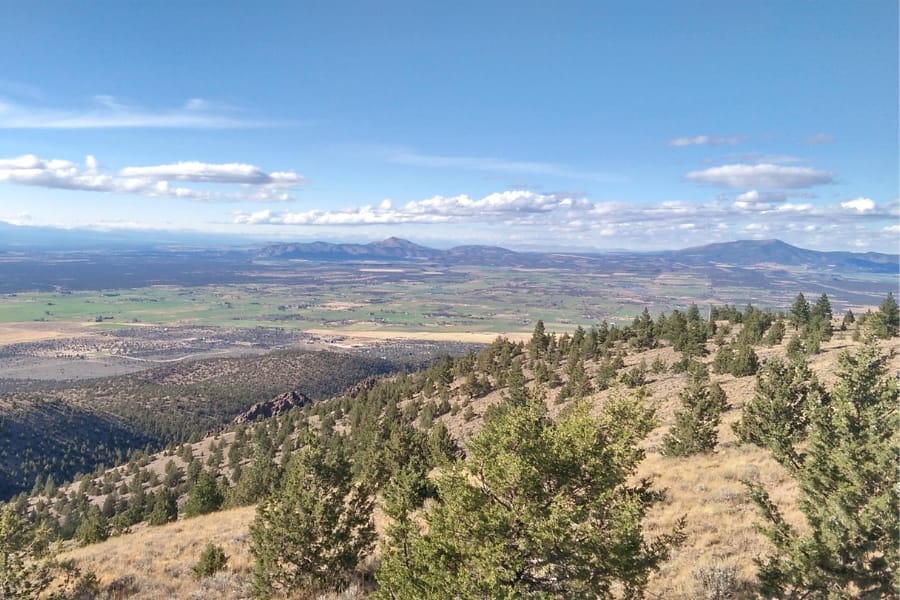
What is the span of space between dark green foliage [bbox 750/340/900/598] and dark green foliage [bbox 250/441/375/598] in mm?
11089

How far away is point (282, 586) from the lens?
591 inches

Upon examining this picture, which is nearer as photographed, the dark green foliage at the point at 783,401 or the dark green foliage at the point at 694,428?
the dark green foliage at the point at 783,401

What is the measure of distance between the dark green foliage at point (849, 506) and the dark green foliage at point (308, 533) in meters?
11.1

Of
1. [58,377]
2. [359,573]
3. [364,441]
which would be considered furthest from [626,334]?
[58,377]

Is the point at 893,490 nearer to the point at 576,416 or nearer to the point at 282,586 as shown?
the point at 576,416

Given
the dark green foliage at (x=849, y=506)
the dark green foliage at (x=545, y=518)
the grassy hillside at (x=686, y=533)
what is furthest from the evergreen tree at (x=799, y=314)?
the dark green foliage at (x=545, y=518)

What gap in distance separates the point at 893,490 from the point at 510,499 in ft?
25.8

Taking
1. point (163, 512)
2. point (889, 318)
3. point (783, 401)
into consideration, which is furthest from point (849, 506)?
point (889, 318)

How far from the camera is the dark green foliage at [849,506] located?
10531 mm

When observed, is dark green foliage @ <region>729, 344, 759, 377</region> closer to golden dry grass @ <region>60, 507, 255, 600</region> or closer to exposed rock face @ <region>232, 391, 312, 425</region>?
golden dry grass @ <region>60, 507, 255, 600</region>

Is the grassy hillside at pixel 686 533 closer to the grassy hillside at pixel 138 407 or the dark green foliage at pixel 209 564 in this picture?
the dark green foliage at pixel 209 564

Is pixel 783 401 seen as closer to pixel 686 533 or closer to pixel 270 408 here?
pixel 686 533

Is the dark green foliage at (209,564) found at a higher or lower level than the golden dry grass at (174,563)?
higher

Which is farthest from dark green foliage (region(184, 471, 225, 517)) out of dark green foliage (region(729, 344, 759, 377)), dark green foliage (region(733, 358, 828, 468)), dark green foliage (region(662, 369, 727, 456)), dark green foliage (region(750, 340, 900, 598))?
dark green foliage (region(729, 344, 759, 377))
